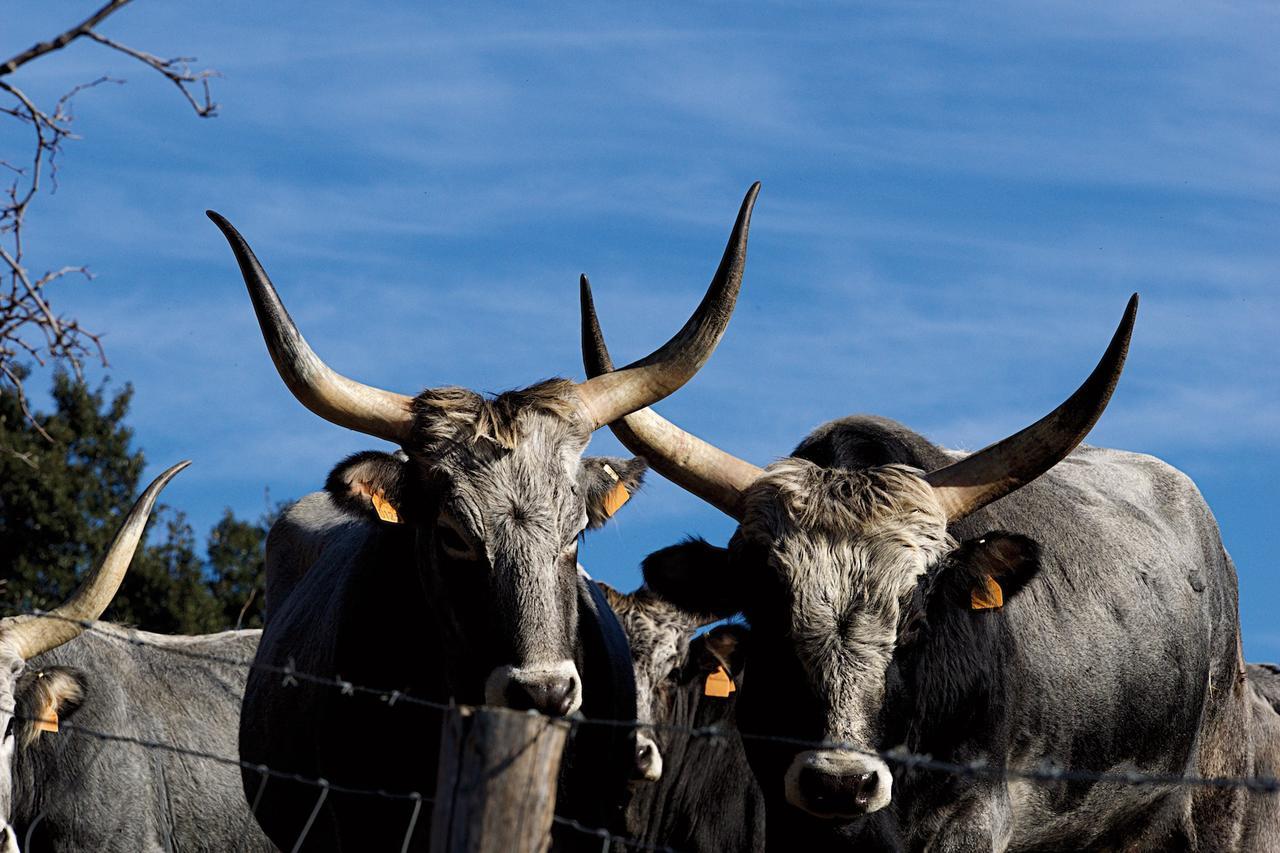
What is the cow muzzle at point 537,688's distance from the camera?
5.71 m

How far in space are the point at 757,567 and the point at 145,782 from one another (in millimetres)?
5562

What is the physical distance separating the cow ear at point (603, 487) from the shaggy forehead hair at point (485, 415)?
0.17 meters

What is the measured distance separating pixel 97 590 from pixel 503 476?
4014mm

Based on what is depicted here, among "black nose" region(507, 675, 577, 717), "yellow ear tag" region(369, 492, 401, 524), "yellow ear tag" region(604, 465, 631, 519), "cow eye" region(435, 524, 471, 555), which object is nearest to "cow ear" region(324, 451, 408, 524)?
"yellow ear tag" region(369, 492, 401, 524)

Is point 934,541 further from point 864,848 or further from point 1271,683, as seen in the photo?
point 1271,683

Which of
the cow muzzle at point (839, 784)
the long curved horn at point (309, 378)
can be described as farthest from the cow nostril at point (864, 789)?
the long curved horn at point (309, 378)

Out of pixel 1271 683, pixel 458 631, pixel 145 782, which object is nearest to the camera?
pixel 458 631

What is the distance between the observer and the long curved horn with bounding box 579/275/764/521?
678 cm

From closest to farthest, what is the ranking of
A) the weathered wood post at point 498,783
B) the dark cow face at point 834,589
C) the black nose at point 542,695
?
the weathered wood post at point 498,783, the dark cow face at point 834,589, the black nose at point 542,695

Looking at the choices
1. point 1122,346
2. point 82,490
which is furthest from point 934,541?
point 82,490

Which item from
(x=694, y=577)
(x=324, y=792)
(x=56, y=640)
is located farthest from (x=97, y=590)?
(x=324, y=792)

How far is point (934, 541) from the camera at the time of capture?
607cm

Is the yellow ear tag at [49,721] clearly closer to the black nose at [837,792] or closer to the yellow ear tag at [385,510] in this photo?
the yellow ear tag at [385,510]

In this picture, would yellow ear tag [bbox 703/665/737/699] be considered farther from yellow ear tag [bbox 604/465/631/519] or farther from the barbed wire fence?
yellow ear tag [bbox 604/465/631/519]
